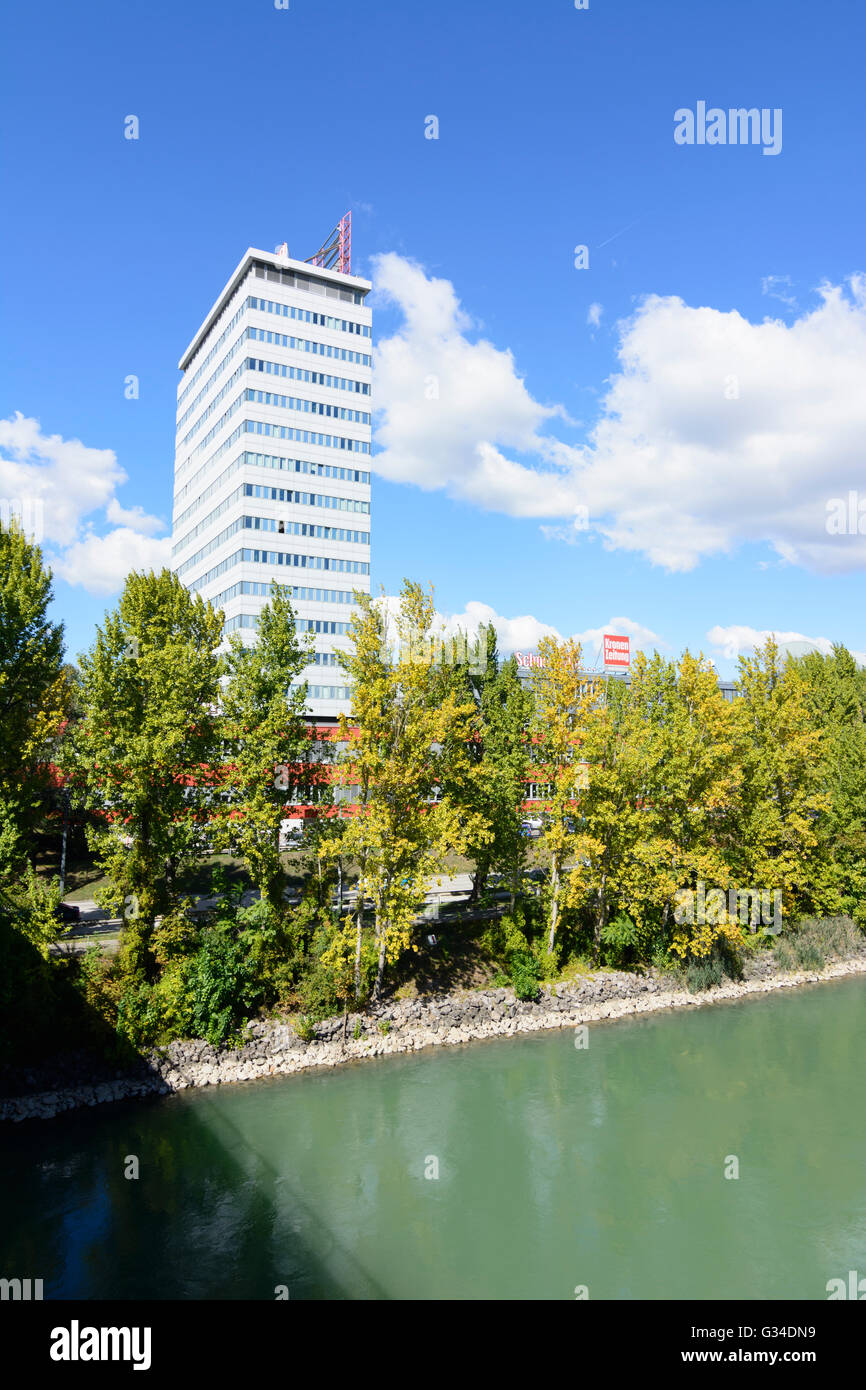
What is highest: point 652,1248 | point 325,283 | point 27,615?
point 325,283

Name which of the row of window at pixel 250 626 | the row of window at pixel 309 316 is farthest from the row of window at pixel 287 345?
the row of window at pixel 250 626

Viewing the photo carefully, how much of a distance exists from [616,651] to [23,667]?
3217 inches

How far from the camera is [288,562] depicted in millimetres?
72188

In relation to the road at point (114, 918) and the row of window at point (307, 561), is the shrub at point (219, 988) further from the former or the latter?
the row of window at point (307, 561)

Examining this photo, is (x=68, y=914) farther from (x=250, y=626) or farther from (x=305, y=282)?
(x=305, y=282)

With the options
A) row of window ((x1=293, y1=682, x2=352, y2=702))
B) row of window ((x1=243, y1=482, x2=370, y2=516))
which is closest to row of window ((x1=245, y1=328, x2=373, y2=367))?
row of window ((x1=243, y1=482, x2=370, y2=516))

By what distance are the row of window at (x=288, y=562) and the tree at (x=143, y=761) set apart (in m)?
38.3

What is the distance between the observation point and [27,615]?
33.3 metres

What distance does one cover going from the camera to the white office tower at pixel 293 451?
71.2 m

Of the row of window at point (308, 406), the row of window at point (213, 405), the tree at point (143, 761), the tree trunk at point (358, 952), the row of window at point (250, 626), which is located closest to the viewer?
the tree at point (143, 761)

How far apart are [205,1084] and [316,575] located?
2060 inches

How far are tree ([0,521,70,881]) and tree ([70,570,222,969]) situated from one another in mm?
2402
